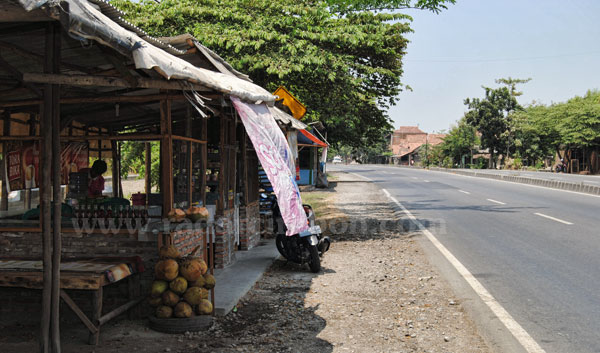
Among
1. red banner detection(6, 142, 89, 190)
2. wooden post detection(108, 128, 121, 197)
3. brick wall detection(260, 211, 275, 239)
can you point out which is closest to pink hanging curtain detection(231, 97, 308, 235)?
red banner detection(6, 142, 89, 190)

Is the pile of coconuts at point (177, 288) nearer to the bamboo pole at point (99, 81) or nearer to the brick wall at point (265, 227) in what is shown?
the bamboo pole at point (99, 81)

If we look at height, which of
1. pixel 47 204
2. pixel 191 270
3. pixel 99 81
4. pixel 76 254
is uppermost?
pixel 99 81

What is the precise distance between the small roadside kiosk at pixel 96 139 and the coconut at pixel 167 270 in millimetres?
274

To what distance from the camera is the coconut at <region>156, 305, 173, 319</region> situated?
5457 mm

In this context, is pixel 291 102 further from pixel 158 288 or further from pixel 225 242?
pixel 158 288

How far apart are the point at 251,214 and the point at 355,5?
6018mm

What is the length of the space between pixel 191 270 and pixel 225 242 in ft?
9.13

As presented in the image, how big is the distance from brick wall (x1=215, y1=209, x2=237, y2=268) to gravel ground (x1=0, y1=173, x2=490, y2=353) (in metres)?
0.74

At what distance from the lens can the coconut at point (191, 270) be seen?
5688 millimetres

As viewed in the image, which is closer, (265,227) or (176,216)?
(176,216)

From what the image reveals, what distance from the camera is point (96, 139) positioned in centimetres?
652

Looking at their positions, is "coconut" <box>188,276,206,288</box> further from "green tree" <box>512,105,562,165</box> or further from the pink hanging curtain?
"green tree" <box>512,105,562,165</box>

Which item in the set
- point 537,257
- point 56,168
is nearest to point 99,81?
point 56,168

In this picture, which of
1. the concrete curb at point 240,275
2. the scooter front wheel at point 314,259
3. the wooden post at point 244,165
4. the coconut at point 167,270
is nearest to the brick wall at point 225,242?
the concrete curb at point 240,275
